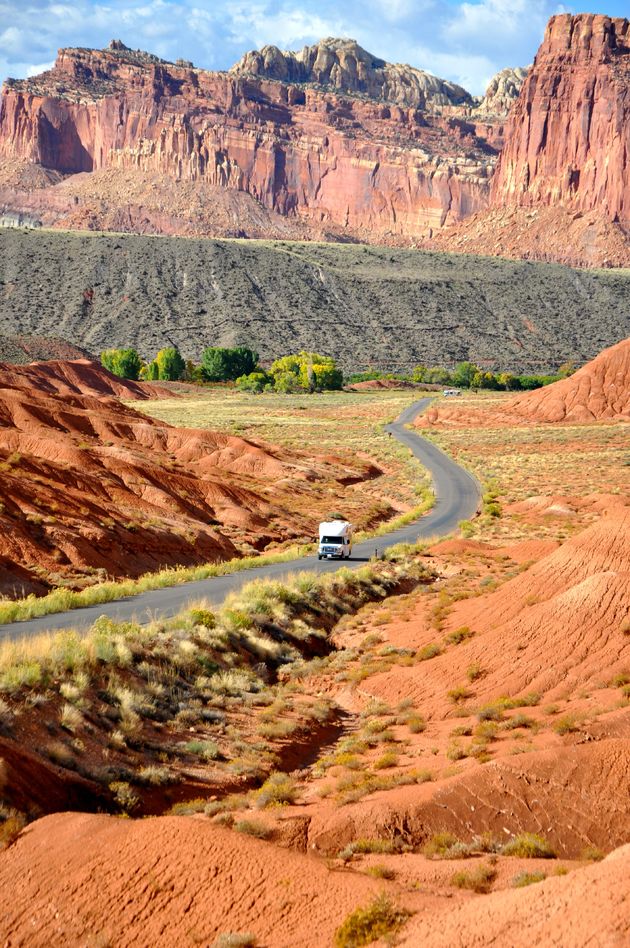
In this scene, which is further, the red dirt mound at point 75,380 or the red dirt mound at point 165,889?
the red dirt mound at point 75,380

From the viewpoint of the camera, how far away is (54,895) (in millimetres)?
10484

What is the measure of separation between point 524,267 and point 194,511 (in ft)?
501

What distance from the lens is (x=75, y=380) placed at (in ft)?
→ 371

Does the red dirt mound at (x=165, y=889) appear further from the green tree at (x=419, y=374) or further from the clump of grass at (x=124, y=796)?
the green tree at (x=419, y=374)

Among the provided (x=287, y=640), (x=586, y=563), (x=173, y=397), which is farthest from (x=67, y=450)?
(x=173, y=397)

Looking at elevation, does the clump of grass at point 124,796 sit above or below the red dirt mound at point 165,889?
below

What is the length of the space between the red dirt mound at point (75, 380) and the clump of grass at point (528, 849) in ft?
276

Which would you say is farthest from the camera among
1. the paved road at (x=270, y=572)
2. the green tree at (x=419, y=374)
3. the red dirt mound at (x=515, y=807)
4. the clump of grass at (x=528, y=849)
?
the green tree at (x=419, y=374)

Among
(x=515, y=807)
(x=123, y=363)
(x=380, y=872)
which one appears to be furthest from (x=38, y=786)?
(x=123, y=363)

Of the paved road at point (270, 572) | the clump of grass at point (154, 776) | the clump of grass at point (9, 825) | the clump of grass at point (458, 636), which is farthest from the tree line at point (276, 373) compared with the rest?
the clump of grass at point (9, 825)

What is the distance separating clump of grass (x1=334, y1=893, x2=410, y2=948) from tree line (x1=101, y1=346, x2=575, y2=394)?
127365mm

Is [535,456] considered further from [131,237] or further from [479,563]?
[131,237]

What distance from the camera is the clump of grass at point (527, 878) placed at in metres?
10.2

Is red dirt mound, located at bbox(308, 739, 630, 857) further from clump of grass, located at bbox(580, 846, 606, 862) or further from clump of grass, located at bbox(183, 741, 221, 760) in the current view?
clump of grass, located at bbox(183, 741, 221, 760)
